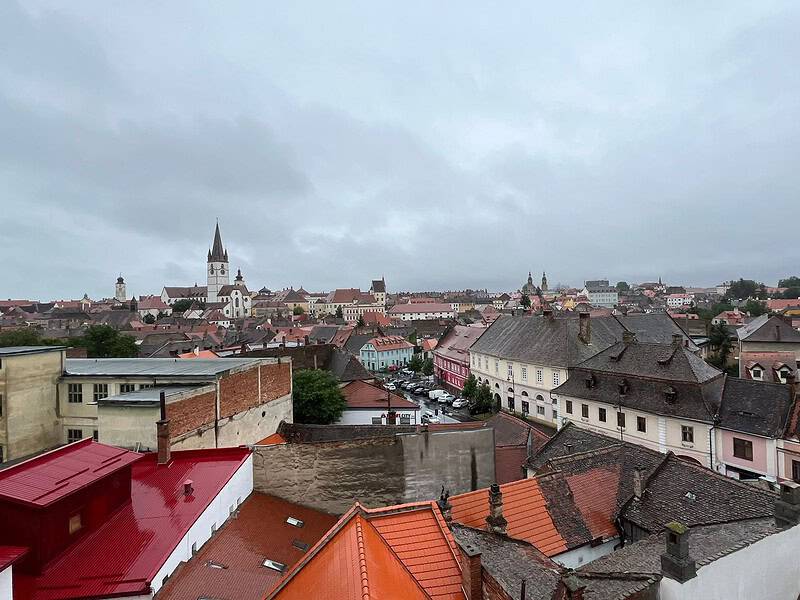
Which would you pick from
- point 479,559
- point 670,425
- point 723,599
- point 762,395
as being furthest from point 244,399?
point 762,395

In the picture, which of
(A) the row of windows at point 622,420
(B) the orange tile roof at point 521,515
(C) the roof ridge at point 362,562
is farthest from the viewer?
(A) the row of windows at point 622,420

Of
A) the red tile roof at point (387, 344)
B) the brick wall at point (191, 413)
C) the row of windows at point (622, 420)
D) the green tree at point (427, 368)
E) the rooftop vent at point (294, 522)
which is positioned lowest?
→ the green tree at point (427, 368)

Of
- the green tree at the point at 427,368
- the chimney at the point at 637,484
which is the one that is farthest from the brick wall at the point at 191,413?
the green tree at the point at 427,368

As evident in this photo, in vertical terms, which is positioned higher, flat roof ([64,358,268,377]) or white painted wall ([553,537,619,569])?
flat roof ([64,358,268,377])

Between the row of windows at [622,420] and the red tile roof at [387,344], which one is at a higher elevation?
the red tile roof at [387,344]

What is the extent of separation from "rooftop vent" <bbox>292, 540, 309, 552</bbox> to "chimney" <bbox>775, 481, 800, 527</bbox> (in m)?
11.6

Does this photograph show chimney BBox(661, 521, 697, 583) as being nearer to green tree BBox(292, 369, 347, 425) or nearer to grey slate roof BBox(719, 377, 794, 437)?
grey slate roof BBox(719, 377, 794, 437)

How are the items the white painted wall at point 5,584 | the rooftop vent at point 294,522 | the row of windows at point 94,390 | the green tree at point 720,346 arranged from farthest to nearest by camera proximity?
1. the green tree at point 720,346
2. the row of windows at point 94,390
3. the rooftop vent at point 294,522
4. the white painted wall at point 5,584

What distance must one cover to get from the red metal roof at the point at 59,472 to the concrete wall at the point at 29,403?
9.61 meters

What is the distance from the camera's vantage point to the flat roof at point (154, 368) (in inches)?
796

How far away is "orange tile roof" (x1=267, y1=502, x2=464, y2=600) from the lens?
8.13m

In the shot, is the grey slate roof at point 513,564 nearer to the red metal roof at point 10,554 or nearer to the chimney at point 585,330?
the red metal roof at point 10,554

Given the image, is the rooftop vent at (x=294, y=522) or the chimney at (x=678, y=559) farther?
the rooftop vent at (x=294, y=522)

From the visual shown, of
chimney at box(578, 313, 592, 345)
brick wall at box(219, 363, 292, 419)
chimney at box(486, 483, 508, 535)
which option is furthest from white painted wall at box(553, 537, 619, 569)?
chimney at box(578, 313, 592, 345)
